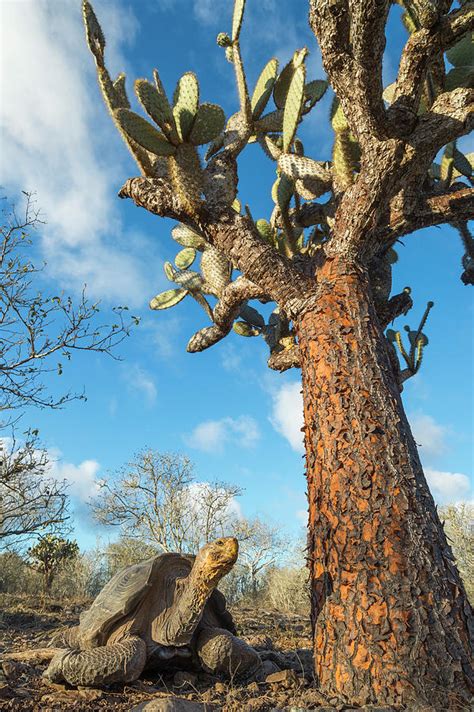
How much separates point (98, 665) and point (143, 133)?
13.9 feet

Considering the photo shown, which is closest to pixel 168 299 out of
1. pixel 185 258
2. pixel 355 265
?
pixel 185 258

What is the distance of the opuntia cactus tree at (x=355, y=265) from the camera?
299 cm

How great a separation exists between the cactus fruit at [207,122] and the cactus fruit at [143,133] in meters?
0.27

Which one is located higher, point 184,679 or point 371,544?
point 371,544

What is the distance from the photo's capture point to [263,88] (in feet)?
18.9

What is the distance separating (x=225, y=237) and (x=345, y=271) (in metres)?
1.23

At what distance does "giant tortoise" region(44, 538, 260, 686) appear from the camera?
3469mm

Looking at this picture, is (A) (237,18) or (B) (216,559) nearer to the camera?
(B) (216,559)

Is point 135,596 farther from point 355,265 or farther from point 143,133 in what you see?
point 143,133

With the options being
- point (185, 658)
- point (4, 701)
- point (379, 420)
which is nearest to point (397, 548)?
point (379, 420)

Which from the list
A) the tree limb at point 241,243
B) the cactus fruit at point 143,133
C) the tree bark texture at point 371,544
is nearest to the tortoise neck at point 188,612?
the tree bark texture at point 371,544

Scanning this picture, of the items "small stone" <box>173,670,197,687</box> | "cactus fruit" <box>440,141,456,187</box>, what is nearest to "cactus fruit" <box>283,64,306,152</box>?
"cactus fruit" <box>440,141,456,187</box>

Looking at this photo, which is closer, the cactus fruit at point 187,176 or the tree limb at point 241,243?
the tree limb at point 241,243

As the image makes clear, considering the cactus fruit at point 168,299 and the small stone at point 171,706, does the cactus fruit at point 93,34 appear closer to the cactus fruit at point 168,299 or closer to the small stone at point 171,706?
the cactus fruit at point 168,299
